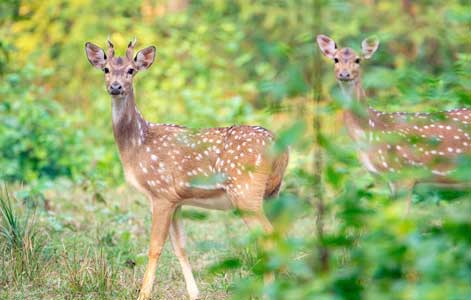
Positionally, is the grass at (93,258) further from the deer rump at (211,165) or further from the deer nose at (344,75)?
the deer nose at (344,75)

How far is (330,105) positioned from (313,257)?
0.57m

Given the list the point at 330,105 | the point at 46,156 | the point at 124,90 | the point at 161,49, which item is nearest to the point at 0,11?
the point at 161,49

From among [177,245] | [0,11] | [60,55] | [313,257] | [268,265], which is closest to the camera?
[268,265]

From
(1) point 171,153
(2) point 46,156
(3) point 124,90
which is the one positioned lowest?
(2) point 46,156

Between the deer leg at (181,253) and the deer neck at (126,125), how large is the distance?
0.57 metres

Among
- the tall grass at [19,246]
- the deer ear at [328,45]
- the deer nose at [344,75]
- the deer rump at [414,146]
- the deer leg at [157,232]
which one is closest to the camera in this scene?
the deer leg at [157,232]

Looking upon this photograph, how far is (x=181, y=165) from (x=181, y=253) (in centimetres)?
58

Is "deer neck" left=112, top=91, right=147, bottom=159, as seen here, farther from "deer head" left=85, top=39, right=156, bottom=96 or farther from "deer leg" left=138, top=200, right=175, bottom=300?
"deer leg" left=138, top=200, right=175, bottom=300

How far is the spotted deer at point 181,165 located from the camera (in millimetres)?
6652

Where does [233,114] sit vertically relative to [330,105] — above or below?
below

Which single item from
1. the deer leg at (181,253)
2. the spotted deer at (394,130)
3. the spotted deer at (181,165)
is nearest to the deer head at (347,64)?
the spotted deer at (394,130)

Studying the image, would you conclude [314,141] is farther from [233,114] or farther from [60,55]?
[60,55]

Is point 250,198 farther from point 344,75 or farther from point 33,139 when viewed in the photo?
point 33,139

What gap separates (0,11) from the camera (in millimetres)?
15141
